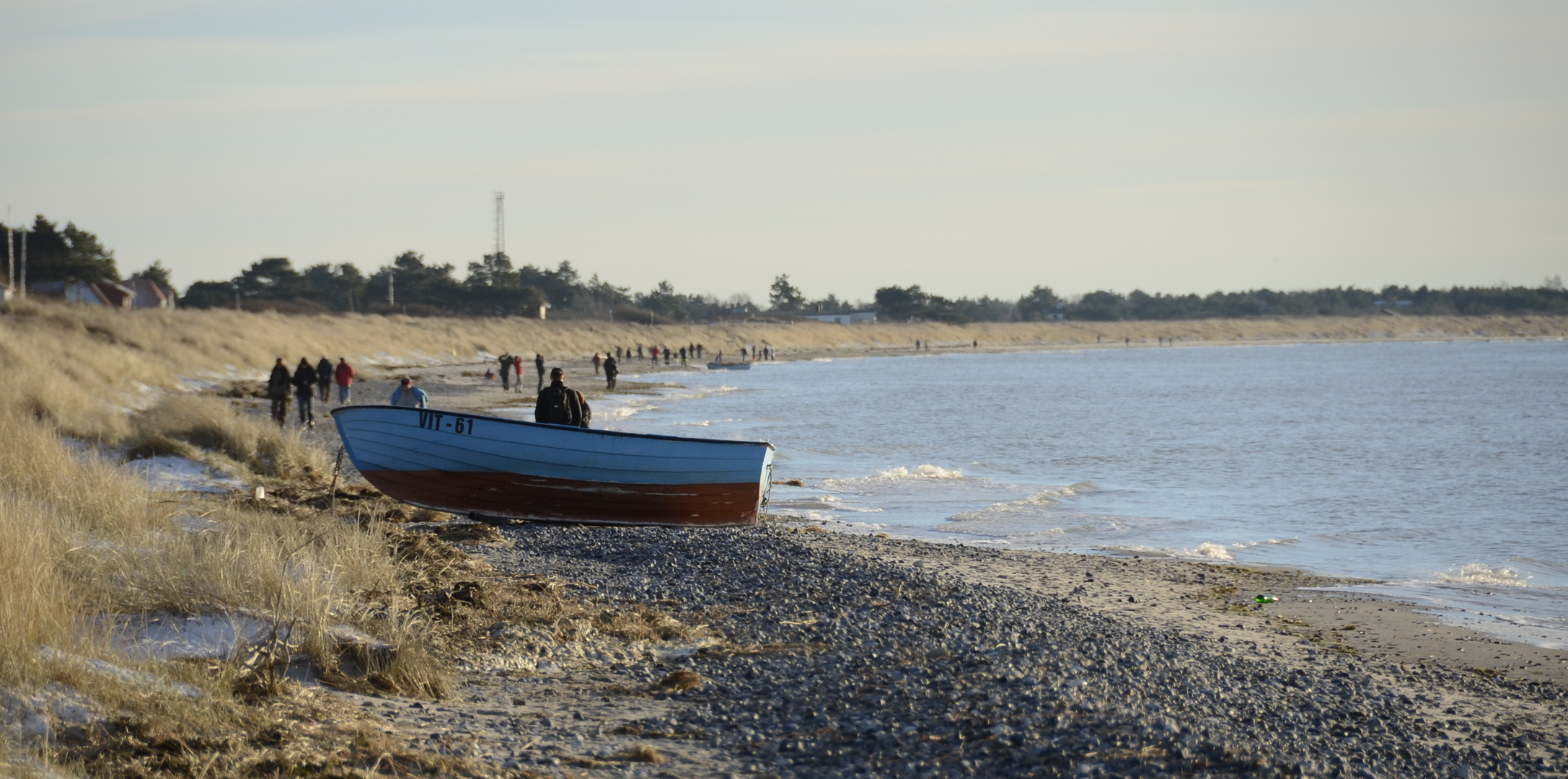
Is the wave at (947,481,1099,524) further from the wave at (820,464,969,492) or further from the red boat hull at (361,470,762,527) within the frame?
the red boat hull at (361,470,762,527)

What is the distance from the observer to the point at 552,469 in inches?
598

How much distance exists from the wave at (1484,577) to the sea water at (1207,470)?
0.15 ft

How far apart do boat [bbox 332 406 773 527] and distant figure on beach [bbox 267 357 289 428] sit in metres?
10.8

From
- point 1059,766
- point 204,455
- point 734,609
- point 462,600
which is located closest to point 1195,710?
point 1059,766

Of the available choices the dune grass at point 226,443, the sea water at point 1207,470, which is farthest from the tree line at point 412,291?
the dune grass at point 226,443

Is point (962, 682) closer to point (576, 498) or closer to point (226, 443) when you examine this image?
point (576, 498)

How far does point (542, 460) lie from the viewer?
15125 millimetres

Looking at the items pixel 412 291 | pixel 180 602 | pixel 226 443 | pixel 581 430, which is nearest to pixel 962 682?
pixel 180 602

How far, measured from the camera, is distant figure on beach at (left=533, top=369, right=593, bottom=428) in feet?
51.4

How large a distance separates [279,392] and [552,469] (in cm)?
1329

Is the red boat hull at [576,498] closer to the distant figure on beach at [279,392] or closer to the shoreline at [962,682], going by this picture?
the shoreline at [962,682]

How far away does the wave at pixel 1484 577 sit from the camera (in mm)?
14078

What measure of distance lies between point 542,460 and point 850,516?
5.64 meters

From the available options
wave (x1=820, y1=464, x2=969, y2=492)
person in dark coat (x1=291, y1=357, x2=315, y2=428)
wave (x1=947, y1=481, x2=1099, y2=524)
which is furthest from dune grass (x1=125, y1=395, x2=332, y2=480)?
wave (x1=947, y1=481, x2=1099, y2=524)
